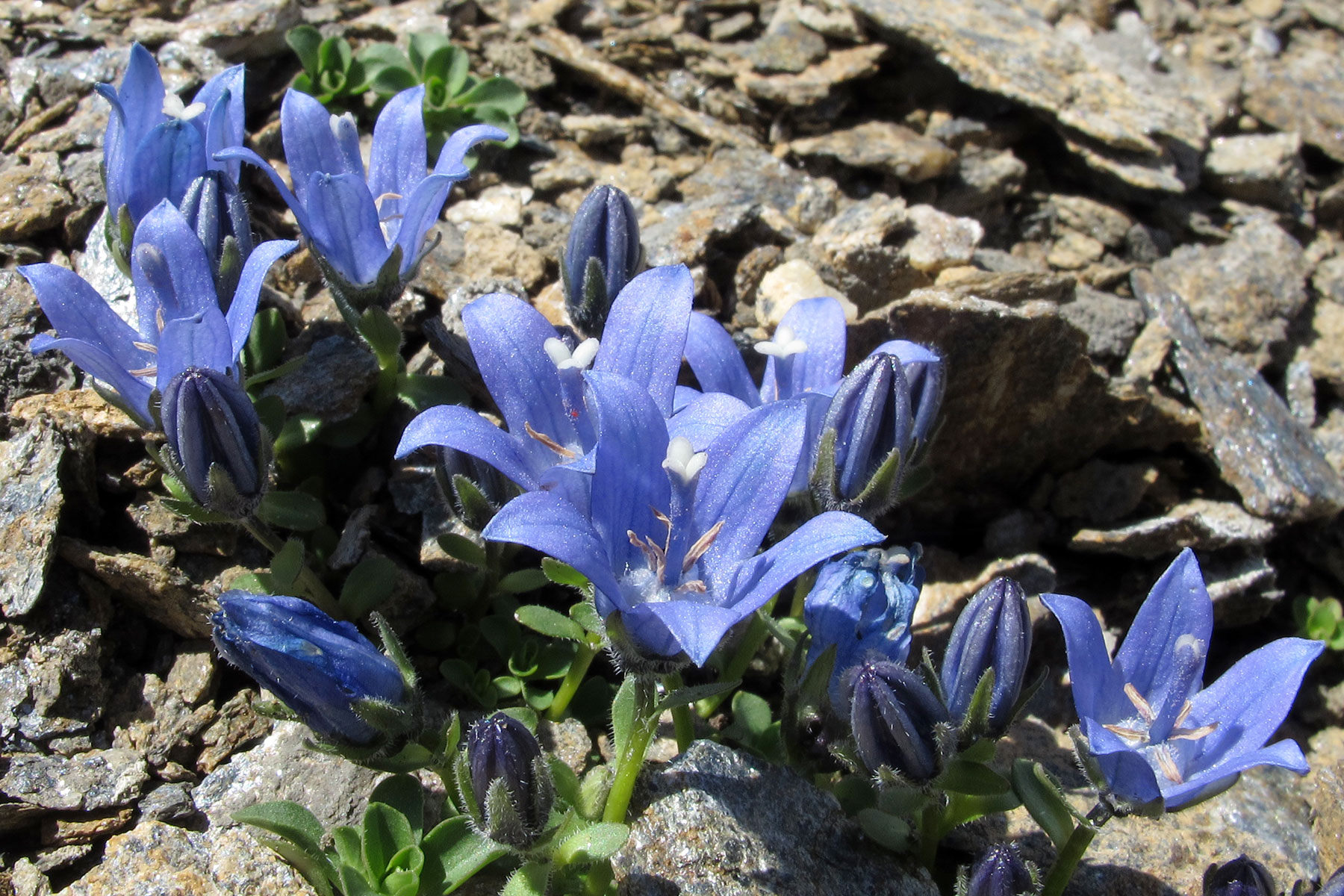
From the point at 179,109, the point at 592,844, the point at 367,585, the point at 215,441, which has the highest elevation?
the point at 179,109

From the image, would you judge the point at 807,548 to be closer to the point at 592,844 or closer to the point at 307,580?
the point at 592,844

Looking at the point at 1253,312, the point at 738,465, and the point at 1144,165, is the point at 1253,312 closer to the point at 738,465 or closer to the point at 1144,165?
the point at 1144,165

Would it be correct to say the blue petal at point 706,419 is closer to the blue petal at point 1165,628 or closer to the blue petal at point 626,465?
the blue petal at point 626,465

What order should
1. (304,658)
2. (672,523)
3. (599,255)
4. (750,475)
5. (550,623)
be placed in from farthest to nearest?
(599,255)
(550,623)
(672,523)
(750,475)
(304,658)

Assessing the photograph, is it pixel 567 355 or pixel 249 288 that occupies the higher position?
pixel 249 288

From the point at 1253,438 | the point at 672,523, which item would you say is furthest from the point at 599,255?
the point at 1253,438

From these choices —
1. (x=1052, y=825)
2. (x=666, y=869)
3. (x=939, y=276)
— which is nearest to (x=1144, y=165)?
(x=939, y=276)

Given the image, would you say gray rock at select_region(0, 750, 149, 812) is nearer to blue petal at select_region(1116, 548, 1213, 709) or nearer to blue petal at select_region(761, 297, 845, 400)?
blue petal at select_region(761, 297, 845, 400)
